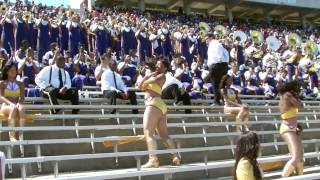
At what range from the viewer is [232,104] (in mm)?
9336

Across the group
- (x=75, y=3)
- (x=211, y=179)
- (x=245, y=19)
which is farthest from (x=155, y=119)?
(x=245, y=19)

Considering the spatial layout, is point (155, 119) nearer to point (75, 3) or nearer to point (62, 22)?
point (62, 22)

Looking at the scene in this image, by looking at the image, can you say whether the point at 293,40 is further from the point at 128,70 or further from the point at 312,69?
the point at 128,70

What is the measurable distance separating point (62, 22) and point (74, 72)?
3.65 meters

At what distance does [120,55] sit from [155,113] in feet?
27.7

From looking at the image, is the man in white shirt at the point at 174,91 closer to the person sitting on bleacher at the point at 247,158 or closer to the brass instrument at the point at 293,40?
the person sitting on bleacher at the point at 247,158

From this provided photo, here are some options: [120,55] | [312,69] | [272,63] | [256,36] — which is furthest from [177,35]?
[256,36]

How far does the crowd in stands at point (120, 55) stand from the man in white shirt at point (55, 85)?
1.92ft

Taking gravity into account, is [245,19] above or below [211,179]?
above

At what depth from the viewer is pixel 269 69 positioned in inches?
571

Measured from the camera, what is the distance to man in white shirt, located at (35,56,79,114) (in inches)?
321

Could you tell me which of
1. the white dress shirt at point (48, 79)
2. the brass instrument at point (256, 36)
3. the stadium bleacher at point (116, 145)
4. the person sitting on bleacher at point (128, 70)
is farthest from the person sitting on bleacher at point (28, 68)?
the brass instrument at point (256, 36)

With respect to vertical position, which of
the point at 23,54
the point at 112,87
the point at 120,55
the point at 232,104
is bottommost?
the point at 232,104

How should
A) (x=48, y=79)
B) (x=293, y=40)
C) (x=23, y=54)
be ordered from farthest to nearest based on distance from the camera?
(x=293, y=40)
(x=23, y=54)
(x=48, y=79)
